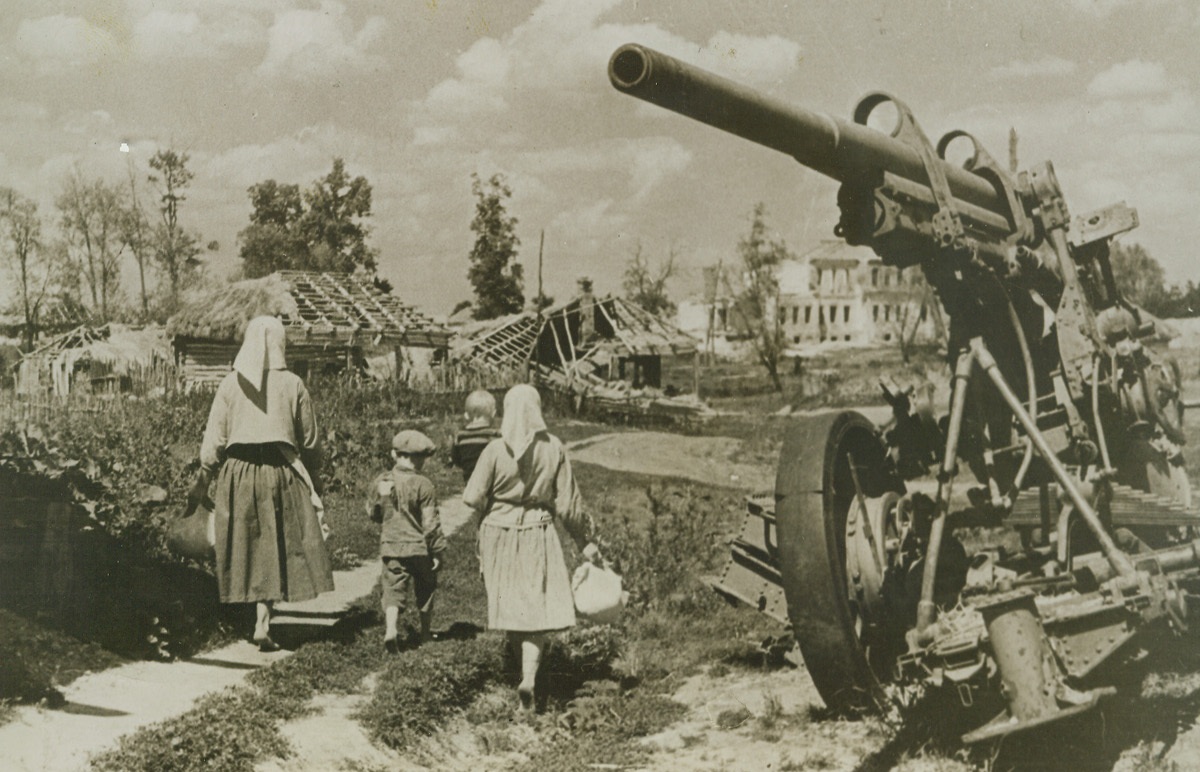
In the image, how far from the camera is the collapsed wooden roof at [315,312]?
10758mm

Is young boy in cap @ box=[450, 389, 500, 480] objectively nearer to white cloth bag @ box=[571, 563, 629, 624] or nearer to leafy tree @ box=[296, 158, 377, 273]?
white cloth bag @ box=[571, 563, 629, 624]

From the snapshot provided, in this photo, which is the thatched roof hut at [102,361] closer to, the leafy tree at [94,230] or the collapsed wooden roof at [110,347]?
the collapsed wooden roof at [110,347]

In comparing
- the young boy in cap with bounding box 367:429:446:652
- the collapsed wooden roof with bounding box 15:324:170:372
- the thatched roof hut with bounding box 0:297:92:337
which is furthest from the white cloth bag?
the collapsed wooden roof with bounding box 15:324:170:372

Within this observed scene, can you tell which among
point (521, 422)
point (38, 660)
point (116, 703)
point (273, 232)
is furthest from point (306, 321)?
point (116, 703)

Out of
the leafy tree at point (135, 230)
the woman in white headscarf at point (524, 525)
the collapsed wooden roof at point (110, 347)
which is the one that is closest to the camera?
the woman in white headscarf at point (524, 525)

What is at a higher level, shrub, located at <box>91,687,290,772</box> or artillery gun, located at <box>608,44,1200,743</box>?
artillery gun, located at <box>608,44,1200,743</box>

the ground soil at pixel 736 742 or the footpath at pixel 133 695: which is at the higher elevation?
the footpath at pixel 133 695

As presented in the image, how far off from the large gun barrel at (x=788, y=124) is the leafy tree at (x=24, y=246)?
428cm

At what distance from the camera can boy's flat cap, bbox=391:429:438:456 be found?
6.16 m

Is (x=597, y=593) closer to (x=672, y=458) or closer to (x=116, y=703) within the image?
(x=116, y=703)

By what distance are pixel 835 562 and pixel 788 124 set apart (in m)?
1.72

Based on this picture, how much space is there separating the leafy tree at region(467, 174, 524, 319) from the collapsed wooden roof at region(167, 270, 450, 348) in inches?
50.9

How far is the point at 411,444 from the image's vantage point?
6.18 m

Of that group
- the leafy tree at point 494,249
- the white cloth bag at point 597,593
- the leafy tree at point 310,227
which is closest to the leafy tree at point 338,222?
the leafy tree at point 310,227
